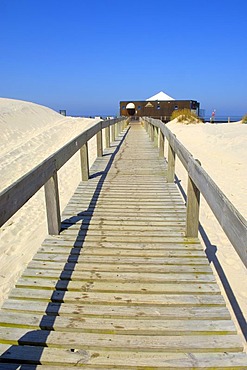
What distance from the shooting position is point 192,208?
376 cm

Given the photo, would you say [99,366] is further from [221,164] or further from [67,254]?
[221,164]

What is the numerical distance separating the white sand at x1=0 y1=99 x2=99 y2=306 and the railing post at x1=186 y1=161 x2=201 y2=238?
261cm

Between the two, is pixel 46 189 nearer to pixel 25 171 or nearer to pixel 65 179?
pixel 65 179

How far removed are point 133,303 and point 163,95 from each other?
43.3 metres

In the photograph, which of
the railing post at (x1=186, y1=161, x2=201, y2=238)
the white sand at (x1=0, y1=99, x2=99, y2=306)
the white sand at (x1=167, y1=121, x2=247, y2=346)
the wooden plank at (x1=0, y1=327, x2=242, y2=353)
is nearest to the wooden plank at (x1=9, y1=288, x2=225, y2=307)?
the wooden plank at (x1=0, y1=327, x2=242, y2=353)

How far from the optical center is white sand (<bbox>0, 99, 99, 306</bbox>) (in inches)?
195

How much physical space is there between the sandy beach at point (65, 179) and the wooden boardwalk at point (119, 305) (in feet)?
3.46

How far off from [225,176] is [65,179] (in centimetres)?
535

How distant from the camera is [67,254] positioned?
3504 mm

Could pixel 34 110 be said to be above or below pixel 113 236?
above

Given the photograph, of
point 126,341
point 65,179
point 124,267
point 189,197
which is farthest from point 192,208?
point 65,179

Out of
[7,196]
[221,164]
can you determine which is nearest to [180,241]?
[7,196]

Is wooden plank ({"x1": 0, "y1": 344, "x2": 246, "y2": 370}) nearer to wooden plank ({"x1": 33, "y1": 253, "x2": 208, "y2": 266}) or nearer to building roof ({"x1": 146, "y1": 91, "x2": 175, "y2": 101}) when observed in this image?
wooden plank ({"x1": 33, "y1": 253, "x2": 208, "y2": 266})

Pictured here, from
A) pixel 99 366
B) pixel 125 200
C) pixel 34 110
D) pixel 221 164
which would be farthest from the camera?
pixel 34 110
